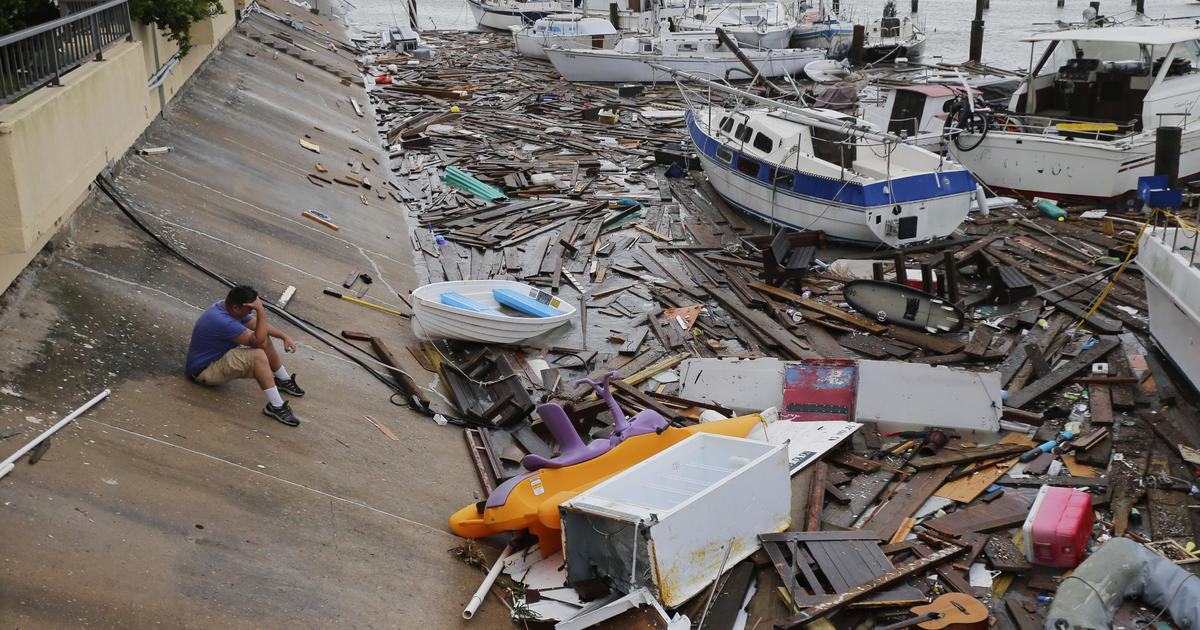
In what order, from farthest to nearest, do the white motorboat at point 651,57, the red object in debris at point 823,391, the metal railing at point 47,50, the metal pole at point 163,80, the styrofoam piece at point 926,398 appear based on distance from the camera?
the white motorboat at point 651,57 → the metal pole at point 163,80 → the red object in debris at point 823,391 → the styrofoam piece at point 926,398 → the metal railing at point 47,50

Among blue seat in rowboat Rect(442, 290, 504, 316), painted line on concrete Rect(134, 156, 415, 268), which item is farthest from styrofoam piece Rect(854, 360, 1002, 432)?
painted line on concrete Rect(134, 156, 415, 268)

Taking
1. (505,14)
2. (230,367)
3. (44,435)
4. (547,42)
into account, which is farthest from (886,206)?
(505,14)

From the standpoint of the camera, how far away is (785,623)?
8758mm

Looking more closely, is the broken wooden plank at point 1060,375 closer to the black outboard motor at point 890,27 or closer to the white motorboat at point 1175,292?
the white motorboat at point 1175,292

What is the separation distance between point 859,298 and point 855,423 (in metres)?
5.44

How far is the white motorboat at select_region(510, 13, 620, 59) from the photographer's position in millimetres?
48875

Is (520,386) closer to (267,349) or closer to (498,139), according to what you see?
(267,349)

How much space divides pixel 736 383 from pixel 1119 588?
5.99m

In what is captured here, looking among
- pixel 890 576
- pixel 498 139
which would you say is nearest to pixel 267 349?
pixel 890 576

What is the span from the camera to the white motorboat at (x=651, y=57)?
45.7 metres

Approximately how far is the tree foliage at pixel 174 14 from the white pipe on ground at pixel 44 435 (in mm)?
10270

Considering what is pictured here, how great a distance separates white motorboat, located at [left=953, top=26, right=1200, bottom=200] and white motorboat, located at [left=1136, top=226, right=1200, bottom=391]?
9657 mm

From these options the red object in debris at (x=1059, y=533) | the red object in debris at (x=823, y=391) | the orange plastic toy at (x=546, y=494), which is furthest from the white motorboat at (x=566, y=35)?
the red object in debris at (x=1059, y=533)

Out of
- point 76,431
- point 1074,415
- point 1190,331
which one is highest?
point 76,431
